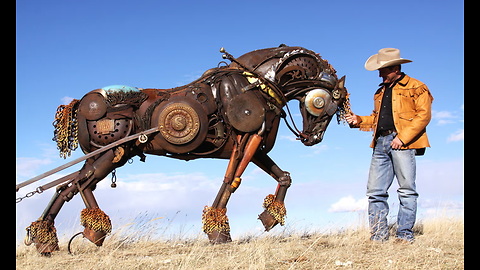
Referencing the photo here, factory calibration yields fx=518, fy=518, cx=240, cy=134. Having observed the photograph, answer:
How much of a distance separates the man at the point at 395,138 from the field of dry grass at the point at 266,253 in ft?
1.24

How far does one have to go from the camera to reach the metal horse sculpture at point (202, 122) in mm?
7051

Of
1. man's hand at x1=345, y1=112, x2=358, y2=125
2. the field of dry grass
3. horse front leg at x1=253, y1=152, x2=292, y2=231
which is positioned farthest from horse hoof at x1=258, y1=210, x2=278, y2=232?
man's hand at x1=345, y1=112, x2=358, y2=125

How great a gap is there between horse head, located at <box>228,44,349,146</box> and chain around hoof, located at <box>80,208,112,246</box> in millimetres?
2835

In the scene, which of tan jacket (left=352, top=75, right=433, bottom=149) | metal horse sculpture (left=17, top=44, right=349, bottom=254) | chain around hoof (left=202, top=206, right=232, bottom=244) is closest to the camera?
tan jacket (left=352, top=75, right=433, bottom=149)

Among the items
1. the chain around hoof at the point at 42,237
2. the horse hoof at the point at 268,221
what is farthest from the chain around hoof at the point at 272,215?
→ the chain around hoof at the point at 42,237

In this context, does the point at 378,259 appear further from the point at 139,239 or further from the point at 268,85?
the point at 139,239

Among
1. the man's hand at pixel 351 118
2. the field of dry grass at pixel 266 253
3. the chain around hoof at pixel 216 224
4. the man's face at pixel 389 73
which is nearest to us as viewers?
the field of dry grass at pixel 266 253

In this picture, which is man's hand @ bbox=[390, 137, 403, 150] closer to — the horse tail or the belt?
the belt

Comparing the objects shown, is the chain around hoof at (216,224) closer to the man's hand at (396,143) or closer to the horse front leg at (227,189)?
the horse front leg at (227,189)

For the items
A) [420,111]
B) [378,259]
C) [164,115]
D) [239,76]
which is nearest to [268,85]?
[239,76]

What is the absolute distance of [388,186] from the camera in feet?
23.8

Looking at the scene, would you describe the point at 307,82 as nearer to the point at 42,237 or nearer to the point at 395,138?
the point at 395,138

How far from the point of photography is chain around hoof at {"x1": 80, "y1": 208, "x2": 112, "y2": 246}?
6.96m

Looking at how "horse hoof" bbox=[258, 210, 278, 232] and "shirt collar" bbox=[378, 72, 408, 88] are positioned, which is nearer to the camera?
"shirt collar" bbox=[378, 72, 408, 88]
